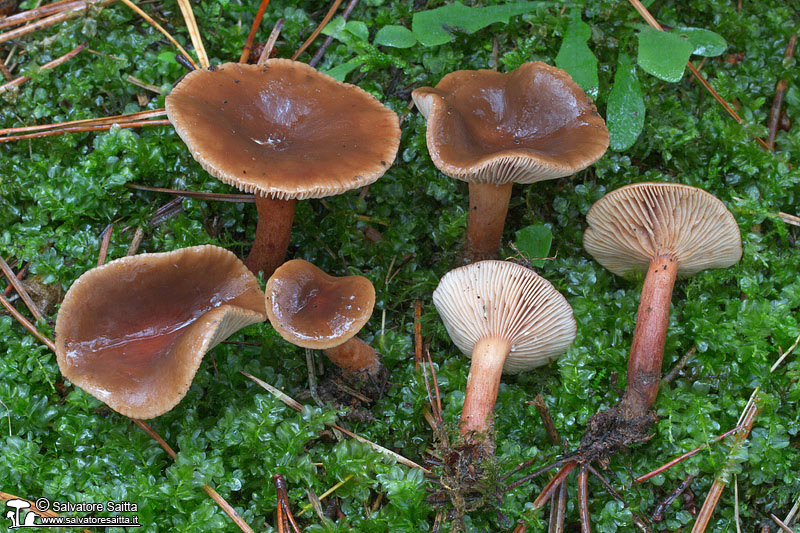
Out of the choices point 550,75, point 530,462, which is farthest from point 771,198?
point 530,462

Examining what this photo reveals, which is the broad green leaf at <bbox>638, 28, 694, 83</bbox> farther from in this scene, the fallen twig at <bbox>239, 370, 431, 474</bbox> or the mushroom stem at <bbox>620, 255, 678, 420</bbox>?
the fallen twig at <bbox>239, 370, 431, 474</bbox>

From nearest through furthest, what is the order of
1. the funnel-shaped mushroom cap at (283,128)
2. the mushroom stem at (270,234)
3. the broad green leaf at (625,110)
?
the funnel-shaped mushroom cap at (283,128) < the mushroom stem at (270,234) < the broad green leaf at (625,110)

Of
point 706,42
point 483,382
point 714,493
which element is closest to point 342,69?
point 483,382

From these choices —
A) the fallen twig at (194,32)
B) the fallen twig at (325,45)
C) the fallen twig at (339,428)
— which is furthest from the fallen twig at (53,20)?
the fallen twig at (339,428)

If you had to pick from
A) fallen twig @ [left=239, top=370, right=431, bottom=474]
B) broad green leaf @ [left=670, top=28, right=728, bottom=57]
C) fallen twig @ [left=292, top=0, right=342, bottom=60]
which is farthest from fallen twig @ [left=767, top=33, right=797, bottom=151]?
fallen twig @ [left=239, top=370, right=431, bottom=474]

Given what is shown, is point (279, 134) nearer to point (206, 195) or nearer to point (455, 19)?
point (206, 195)

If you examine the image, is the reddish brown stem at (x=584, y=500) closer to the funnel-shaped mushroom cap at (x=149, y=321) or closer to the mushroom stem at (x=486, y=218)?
the mushroom stem at (x=486, y=218)

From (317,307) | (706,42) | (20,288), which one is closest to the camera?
(317,307)
